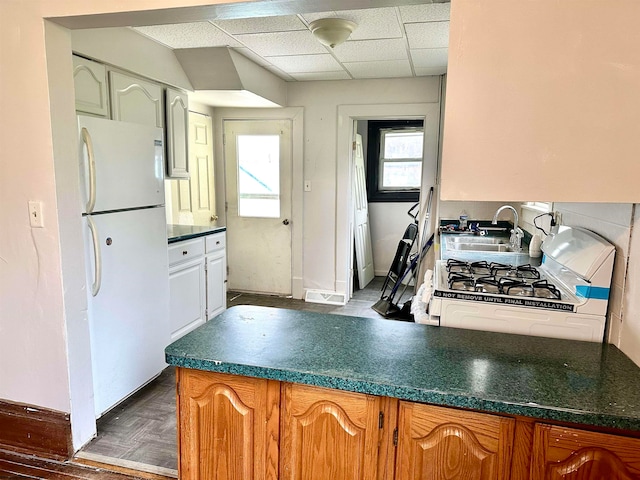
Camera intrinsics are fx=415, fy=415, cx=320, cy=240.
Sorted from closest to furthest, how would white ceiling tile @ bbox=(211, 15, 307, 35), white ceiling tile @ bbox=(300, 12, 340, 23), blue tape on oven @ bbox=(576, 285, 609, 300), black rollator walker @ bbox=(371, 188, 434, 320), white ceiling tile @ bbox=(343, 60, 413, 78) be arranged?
1. blue tape on oven @ bbox=(576, 285, 609, 300)
2. white ceiling tile @ bbox=(300, 12, 340, 23)
3. white ceiling tile @ bbox=(211, 15, 307, 35)
4. white ceiling tile @ bbox=(343, 60, 413, 78)
5. black rollator walker @ bbox=(371, 188, 434, 320)

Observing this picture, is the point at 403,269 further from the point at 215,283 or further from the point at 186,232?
the point at 186,232

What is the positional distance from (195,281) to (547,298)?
99.4 inches

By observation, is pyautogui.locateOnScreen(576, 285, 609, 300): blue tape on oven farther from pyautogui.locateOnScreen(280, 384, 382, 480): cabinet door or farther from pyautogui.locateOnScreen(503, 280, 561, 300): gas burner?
pyautogui.locateOnScreen(280, 384, 382, 480): cabinet door

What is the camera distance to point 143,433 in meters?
2.22

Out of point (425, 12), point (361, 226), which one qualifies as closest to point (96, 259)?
point (425, 12)

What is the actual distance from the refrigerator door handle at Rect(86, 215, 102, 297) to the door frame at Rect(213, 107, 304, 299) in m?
2.62

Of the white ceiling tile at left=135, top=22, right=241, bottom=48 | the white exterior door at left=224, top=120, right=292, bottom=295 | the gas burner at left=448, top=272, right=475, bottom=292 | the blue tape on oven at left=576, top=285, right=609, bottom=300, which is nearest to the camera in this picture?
the blue tape on oven at left=576, top=285, right=609, bottom=300

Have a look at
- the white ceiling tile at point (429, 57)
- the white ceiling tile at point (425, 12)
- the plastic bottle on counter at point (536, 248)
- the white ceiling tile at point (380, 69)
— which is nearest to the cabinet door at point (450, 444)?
the plastic bottle on counter at point (536, 248)

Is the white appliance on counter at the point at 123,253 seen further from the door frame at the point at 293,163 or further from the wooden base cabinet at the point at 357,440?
the door frame at the point at 293,163

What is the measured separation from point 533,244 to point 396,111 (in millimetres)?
2155

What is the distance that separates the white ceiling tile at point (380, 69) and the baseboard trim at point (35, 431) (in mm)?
3236

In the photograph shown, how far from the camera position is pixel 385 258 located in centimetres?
568

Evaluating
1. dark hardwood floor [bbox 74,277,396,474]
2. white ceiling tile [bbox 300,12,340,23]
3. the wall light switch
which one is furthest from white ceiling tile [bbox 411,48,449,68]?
dark hardwood floor [bbox 74,277,396,474]

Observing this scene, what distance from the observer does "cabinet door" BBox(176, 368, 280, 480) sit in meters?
1.25
